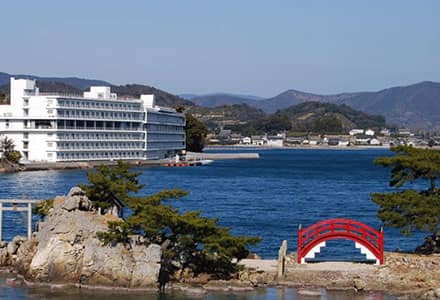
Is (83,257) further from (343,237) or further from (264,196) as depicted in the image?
(264,196)

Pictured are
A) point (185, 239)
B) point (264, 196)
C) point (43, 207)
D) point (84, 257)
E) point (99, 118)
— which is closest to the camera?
point (84, 257)

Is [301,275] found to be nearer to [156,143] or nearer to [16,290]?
[16,290]

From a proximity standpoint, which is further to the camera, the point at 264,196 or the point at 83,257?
the point at 264,196

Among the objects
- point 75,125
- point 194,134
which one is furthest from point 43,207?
point 194,134

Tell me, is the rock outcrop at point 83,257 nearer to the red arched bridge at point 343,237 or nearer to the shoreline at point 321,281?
the shoreline at point 321,281

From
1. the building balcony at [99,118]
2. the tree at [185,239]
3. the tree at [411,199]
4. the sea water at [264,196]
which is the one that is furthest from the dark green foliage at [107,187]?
the building balcony at [99,118]

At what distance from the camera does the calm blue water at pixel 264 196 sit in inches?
1682

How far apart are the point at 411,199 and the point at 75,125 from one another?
7718 cm

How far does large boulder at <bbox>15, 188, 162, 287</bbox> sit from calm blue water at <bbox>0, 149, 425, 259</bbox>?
968cm

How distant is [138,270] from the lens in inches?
1086

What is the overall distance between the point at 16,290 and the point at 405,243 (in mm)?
20408

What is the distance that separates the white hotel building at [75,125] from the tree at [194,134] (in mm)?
30532

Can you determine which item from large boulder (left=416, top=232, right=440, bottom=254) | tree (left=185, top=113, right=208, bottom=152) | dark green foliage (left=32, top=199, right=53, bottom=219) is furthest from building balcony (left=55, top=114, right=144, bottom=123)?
large boulder (left=416, top=232, right=440, bottom=254)

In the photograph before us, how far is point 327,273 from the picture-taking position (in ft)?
94.8
